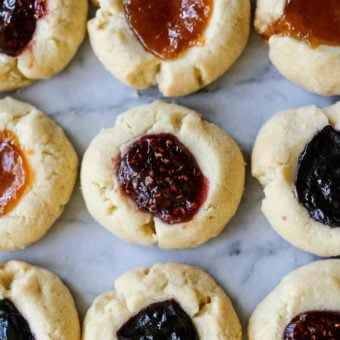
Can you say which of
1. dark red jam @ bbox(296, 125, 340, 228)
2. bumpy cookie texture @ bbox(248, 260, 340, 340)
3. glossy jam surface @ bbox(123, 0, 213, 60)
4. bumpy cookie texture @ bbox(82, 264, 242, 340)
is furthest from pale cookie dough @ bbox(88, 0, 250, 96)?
bumpy cookie texture @ bbox(248, 260, 340, 340)

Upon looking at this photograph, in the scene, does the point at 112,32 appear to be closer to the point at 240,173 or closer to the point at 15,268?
the point at 240,173

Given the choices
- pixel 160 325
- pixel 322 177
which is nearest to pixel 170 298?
pixel 160 325

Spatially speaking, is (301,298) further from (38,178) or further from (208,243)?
(38,178)

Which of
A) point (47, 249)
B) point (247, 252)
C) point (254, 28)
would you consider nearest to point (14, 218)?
point (47, 249)

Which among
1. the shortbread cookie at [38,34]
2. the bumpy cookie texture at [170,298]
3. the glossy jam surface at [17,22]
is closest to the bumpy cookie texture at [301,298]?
the bumpy cookie texture at [170,298]

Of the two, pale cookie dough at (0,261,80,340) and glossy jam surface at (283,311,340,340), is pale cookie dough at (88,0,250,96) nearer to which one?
pale cookie dough at (0,261,80,340)

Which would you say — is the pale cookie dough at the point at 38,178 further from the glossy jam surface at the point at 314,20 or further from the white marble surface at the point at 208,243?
the glossy jam surface at the point at 314,20
